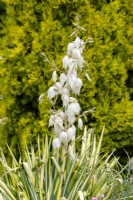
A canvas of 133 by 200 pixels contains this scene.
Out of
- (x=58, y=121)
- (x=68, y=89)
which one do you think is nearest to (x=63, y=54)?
(x=68, y=89)

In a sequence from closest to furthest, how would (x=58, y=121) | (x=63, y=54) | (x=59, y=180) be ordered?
1. (x=58, y=121)
2. (x=59, y=180)
3. (x=63, y=54)

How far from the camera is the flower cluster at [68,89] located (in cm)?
292

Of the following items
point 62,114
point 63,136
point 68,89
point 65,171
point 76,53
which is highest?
point 76,53

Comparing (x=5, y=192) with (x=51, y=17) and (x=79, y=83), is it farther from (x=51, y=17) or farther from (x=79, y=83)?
(x=51, y=17)

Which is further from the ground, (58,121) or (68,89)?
(68,89)

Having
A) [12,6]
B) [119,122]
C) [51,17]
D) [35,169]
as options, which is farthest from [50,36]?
[35,169]

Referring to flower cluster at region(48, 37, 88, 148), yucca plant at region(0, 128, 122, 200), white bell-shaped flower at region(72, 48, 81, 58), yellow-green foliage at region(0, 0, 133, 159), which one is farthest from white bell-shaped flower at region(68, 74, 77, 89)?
yellow-green foliage at region(0, 0, 133, 159)

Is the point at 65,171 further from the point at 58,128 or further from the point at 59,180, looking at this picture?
the point at 58,128

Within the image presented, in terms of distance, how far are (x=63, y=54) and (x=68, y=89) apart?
95cm

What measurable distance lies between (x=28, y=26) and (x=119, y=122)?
3.59 ft

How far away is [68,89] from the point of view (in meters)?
3.02

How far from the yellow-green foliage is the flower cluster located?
2.90ft

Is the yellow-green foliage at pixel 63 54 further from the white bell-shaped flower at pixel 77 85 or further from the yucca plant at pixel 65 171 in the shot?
the white bell-shaped flower at pixel 77 85

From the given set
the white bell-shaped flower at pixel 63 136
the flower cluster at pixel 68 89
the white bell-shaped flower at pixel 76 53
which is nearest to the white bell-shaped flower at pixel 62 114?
the flower cluster at pixel 68 89
